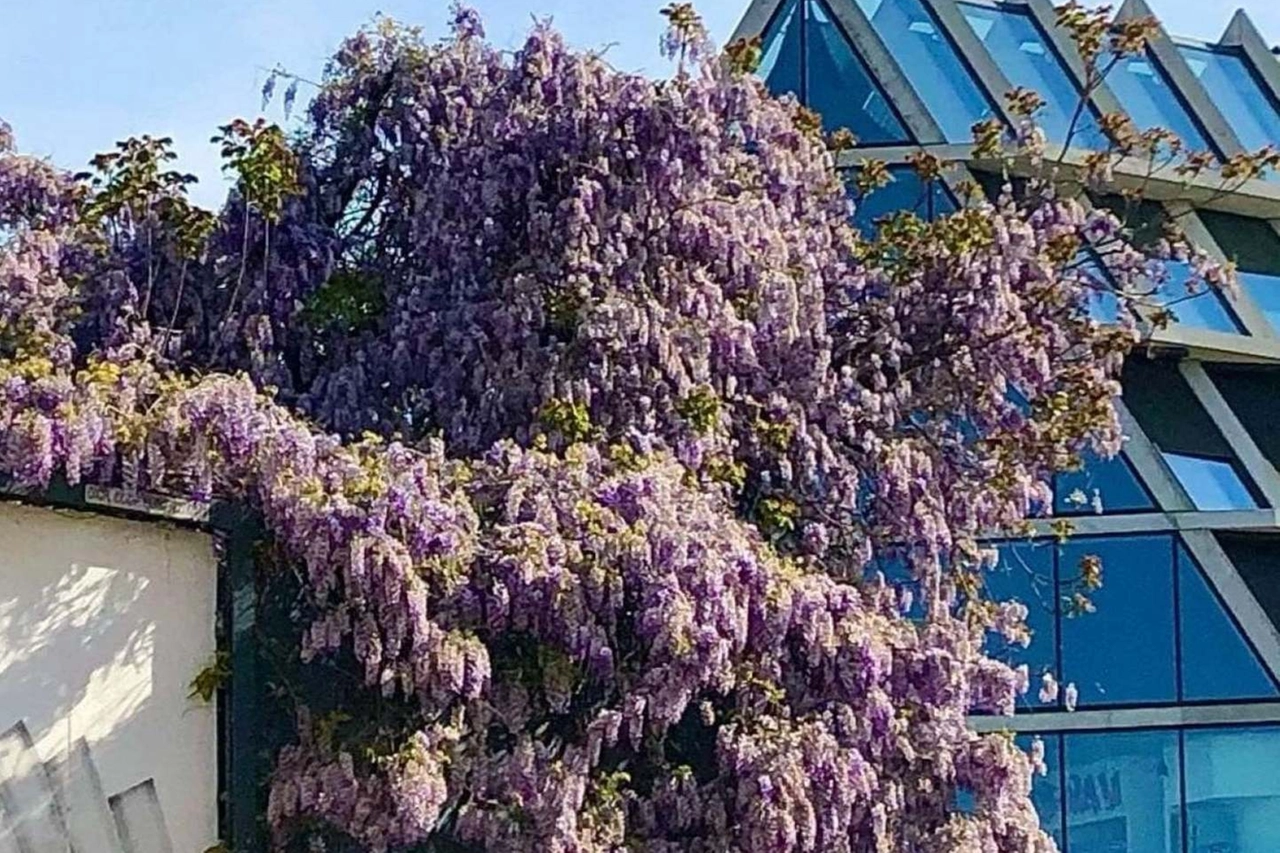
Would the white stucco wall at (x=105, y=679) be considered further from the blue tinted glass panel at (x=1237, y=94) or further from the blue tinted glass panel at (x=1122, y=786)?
the blue tinted glass panel at (x=1237, y=94)

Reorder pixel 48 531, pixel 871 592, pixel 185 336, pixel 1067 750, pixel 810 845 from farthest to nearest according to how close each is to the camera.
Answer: pixel 1067 750 < pixel 185 336 < pixel 871 592 < pixel 810 845 < pixel 48 531

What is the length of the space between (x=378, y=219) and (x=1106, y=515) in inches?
342

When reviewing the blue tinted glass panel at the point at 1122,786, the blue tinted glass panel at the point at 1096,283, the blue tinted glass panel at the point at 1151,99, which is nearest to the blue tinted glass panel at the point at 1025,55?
the blue tinted glass panel at the point at 1151,99

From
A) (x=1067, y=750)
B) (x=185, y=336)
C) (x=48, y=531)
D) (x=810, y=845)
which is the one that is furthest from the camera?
(x=1067, y=750)

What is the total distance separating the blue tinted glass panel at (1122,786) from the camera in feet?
61.5

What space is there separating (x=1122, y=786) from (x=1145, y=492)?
2.59 meters

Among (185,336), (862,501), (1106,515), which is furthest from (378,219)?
(1106,515)

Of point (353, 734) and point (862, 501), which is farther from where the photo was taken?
point (862, 501)

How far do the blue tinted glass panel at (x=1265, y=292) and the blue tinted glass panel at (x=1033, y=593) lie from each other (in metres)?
3.50

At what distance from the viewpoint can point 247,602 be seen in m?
9.70

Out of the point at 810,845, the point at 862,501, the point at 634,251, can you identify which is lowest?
the point at 810,845

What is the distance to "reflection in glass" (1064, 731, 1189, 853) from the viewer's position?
18.7 metres

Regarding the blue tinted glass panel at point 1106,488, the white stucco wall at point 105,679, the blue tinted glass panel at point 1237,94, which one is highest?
the blue tinted glass panel at point 1237,94

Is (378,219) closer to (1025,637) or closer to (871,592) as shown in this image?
(871,592)
